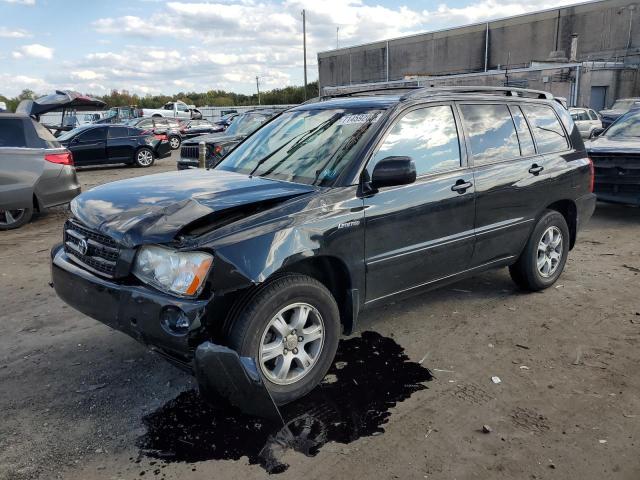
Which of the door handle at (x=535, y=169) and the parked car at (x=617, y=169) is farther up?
the door handle at (x=535, y=169)

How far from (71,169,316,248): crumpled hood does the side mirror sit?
449 mm

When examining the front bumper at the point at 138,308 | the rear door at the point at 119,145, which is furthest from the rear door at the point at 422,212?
the rear door at the point at 119,145

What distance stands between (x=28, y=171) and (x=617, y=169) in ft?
29.6

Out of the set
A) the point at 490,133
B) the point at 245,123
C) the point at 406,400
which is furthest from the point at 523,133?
the point at 245,123

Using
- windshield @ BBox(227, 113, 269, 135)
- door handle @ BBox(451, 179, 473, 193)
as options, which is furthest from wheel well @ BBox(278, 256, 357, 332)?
windshield @ BBox(227, 113, 269, 135)

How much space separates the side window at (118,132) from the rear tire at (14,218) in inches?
396

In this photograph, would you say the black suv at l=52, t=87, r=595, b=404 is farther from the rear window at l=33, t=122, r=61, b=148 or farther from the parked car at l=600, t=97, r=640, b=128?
the parked car at l=600, t=97, r=640, b=128

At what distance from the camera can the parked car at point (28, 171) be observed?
800cm

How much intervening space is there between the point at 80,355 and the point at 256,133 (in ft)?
7.82

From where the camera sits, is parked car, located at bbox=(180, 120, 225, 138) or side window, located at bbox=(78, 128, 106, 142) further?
parked car, located at bbox=(180, 120, 225, 138)

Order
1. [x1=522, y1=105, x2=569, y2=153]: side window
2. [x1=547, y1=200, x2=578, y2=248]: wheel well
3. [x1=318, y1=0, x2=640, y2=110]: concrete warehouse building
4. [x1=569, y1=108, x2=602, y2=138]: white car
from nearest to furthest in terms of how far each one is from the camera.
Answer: [x1=522, y1=105, x2=569, y2=153]: side window, [x1=547, y1=200, x2=578, y2=248]: wheel well, [x1=569, y1=108, x2=602, y2=138]: white car, [x1=318, y1=0, x2=640, y2=110]: concrete warehouse building

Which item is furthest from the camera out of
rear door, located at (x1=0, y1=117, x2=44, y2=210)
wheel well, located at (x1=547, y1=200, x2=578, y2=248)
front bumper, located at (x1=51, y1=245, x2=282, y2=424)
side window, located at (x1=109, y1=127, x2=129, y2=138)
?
side window, located at (x1=109, y1=127, x2=129, y2=138)

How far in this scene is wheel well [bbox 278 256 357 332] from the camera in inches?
136

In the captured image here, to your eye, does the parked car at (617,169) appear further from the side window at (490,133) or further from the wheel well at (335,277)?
the wheel well at (335,277)
